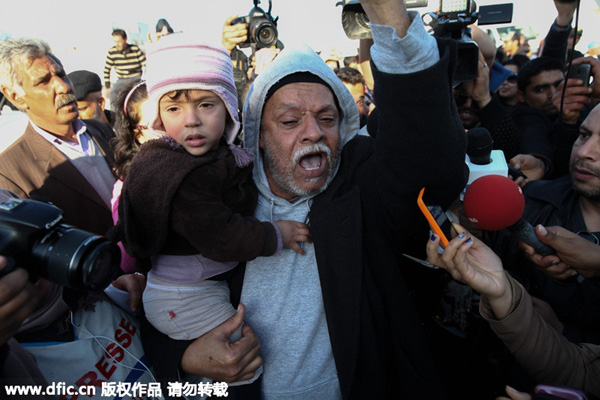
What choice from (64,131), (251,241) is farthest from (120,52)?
(251,241)

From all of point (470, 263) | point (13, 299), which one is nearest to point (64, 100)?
point (13, 299)

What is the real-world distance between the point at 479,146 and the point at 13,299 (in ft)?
5.90

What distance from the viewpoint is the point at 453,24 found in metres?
2.33

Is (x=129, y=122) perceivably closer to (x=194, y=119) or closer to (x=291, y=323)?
(x=194, y=119)

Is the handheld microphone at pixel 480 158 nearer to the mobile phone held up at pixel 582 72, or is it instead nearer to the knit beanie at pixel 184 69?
the knit beanie at pixel 184 69

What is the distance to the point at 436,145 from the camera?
1.30 metres

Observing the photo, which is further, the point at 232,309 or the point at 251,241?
the point at 232,309

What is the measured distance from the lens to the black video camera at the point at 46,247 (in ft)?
3.75

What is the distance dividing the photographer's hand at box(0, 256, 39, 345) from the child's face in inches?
31.1

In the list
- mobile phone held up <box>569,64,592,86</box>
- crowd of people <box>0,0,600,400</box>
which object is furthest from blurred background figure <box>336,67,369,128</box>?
crowd of people <box>0,0,600,400</box>

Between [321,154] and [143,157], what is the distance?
809mm

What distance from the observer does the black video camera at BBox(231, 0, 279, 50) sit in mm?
3975

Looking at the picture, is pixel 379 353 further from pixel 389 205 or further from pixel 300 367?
pixel 389 205

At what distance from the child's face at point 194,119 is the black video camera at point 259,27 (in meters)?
2.52
